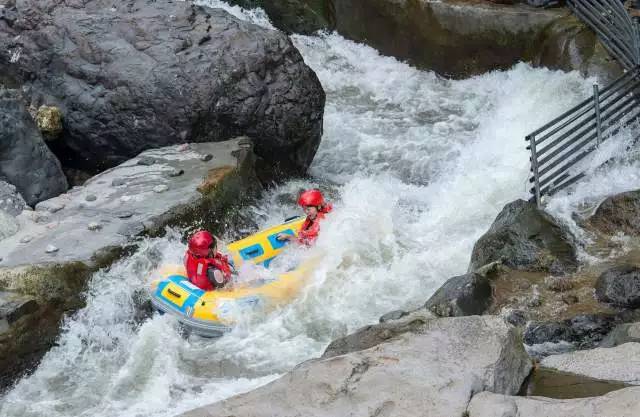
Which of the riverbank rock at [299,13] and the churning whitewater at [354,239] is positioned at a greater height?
the riverbank rock at [299,13]

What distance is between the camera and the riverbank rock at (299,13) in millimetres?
14320

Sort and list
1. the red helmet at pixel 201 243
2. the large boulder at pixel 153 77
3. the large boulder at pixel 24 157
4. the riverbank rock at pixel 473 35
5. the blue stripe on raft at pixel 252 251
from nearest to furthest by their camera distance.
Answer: the red helmet at pixel 201 243
the blue stripe on raft at pixel 252 251
the large boulder at pixel 24 157
the large boulder at pixel 153 77
the riverbank rock at pixel 473 35

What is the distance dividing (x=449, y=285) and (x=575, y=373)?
2.01 meters

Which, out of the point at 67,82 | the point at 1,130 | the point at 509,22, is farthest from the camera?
the point at 509,22

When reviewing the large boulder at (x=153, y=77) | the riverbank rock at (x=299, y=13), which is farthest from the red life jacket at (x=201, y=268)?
the riverbank rock at (x=299, y=13)

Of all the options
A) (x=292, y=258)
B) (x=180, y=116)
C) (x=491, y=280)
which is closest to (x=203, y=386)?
(x=292, y=258)

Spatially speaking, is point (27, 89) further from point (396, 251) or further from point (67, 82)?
point (396, 251)

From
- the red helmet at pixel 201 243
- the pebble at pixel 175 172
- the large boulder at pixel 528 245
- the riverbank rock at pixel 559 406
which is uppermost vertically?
the riverbank rock at pixel 559 406

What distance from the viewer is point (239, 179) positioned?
29.6 feet

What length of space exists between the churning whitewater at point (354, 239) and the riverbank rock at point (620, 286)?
129 cm

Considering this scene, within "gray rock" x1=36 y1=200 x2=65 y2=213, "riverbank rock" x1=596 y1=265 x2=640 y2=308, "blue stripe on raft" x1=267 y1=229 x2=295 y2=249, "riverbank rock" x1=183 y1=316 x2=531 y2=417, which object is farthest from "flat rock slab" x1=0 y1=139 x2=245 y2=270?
"riverbank rock" x1=596 y1=265 x2=640 y2=308

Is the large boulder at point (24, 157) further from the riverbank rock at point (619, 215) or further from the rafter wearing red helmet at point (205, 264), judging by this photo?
the riverbank rock at point (619, 215)

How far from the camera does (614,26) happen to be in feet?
34.8

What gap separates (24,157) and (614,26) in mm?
7616
